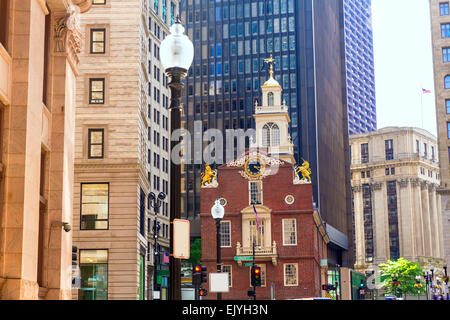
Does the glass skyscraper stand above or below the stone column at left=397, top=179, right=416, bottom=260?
above

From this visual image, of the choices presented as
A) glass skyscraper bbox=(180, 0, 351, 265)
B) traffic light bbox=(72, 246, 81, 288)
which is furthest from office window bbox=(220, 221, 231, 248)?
glass skyscraper bbox=(180, 0, 351, 265)

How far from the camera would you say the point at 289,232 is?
247 ft

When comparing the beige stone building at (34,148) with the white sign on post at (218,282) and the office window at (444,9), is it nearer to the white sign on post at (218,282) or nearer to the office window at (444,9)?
the white sign on post at (218,282)

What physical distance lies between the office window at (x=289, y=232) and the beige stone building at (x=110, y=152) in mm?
28823

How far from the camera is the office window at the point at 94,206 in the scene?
44656 mm

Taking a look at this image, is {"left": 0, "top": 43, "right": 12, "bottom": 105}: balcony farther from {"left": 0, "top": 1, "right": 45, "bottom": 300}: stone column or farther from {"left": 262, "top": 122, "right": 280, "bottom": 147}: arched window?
{"left": 262, "top": 122, "right": 280, "bottom": 147}: arched window

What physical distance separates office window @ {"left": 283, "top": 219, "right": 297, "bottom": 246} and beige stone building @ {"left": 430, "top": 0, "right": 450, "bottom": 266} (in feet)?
72.6

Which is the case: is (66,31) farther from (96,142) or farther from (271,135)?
(271,135)

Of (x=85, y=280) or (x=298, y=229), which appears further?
(x=298, y=229)

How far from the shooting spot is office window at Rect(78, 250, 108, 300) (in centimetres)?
4434

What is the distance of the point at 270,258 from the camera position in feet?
243
